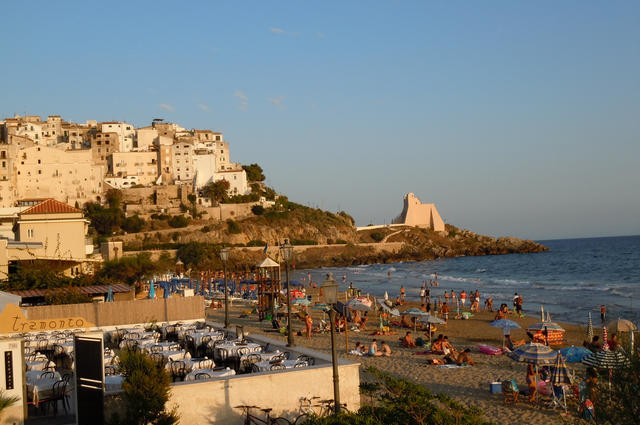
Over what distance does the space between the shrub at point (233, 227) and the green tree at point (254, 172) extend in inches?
677

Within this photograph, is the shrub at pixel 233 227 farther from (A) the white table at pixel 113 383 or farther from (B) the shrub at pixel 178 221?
(A) the white table at pixel 113 383

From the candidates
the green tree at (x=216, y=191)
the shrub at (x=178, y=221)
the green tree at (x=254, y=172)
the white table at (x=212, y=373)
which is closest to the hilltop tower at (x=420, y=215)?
the green tree at (x=254, y=172)

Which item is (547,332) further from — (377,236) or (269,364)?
(377,236)

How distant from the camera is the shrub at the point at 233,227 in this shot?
8100cm

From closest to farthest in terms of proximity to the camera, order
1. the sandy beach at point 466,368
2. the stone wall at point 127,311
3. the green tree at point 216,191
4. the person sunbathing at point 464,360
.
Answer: the sandy beach at point 466,368
the person sunbathing at point 464,360
the stone wall at point 127,311
the green tree at point 216,191

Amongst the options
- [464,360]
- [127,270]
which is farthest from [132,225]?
Result: [464,360]

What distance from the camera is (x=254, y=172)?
10019 cm

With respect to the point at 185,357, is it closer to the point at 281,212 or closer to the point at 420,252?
the point at 281,212

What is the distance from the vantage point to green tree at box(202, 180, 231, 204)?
281ft

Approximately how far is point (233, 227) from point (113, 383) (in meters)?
71.5

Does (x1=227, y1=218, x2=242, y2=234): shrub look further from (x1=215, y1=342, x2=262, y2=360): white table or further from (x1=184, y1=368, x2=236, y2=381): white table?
(x1=184, y1=368, x2=236, y2=381): white table

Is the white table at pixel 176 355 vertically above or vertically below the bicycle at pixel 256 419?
above

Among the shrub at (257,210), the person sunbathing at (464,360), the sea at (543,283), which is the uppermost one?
the shrub at (257,210)

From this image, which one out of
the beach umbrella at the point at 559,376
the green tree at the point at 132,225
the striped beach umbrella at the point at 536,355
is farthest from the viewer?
the green tree at the point at 132,225
